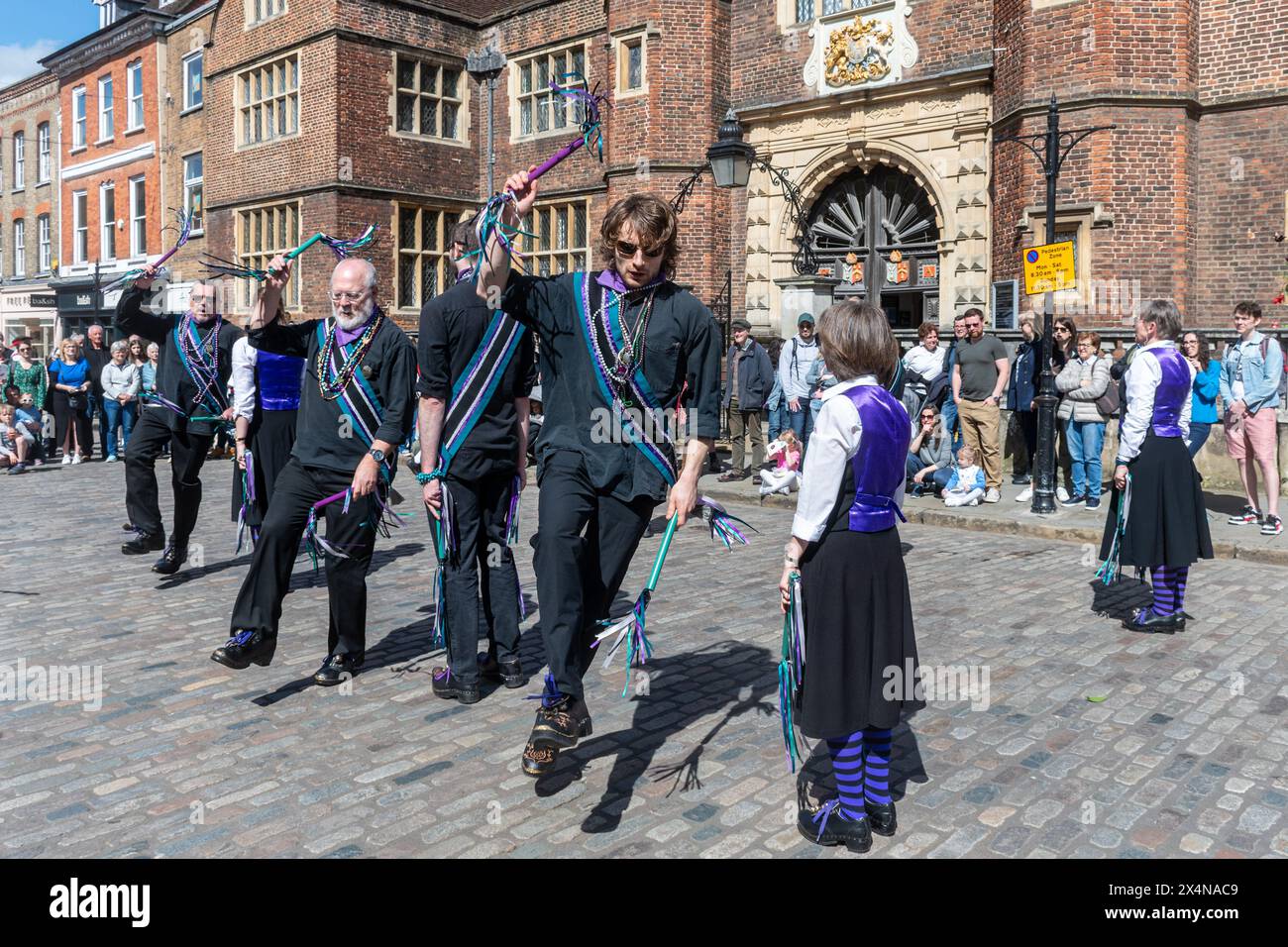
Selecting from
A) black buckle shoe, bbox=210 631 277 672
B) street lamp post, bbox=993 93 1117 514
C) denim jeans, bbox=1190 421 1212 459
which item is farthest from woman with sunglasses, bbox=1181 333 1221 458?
black buckle shoe, bbox=210 631 277 672

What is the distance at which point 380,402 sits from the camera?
5.54 m

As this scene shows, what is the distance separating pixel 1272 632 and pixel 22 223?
40.2m

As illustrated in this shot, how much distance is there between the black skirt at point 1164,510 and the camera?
6.62 meters

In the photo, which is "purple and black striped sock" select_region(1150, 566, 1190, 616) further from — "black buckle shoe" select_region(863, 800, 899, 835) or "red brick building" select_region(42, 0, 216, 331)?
"red brick building" select_region(42, 0, 216, 331)

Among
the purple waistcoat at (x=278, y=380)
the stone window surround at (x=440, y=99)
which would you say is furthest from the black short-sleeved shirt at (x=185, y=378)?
the stone window surround at (x=440, y=99)

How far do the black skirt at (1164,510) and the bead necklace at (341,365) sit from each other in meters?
4.70

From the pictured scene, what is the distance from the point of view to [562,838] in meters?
3.67

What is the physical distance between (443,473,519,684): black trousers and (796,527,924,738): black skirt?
2021 millimetres

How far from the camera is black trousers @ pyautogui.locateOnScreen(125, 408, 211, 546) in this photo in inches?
321

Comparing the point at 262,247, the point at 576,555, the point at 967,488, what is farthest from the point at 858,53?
the point at 576,555

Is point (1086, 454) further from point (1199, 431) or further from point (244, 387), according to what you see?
point (244, 387)

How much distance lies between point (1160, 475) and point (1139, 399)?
51cm

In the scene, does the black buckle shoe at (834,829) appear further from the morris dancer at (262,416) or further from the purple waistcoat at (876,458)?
the morris dancer at (262,416)
